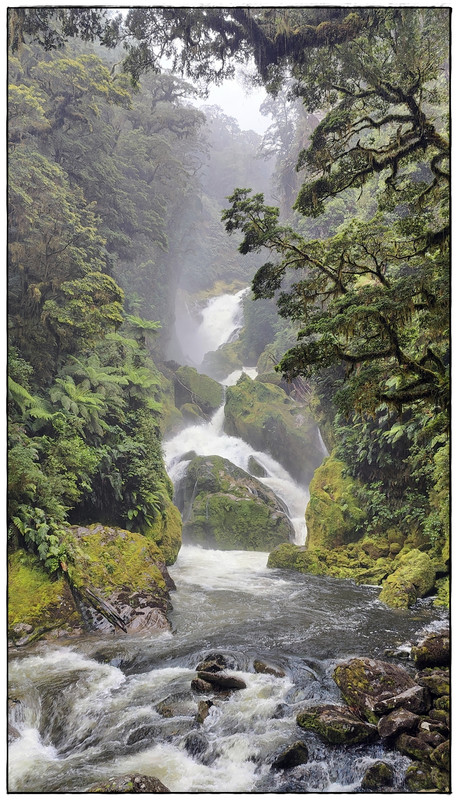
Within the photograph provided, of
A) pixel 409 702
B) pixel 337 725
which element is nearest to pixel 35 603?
pixel 337 725

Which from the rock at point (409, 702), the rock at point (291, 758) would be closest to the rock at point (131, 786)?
the rock at point (291, 758)

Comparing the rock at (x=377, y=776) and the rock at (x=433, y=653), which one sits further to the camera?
the rock at (x=433, y=653)

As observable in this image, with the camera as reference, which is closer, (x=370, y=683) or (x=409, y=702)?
(x=409, y=702)

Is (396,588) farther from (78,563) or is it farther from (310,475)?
(310,475)

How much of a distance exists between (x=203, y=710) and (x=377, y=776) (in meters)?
1.46

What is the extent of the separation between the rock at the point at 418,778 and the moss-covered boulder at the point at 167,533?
5.07 meters

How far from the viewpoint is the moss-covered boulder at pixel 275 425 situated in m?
13.4

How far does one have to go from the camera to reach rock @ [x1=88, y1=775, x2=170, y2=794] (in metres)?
3.55

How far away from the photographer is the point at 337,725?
3756 mm

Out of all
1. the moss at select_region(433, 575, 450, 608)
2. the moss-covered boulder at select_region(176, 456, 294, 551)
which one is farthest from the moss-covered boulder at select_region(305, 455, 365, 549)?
the moss at select_region(433, 575, 450, 608)

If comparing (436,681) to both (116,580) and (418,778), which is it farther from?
(116,580)

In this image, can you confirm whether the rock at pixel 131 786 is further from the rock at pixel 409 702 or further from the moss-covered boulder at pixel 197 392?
the moss-covered boulder at pixel 197 392

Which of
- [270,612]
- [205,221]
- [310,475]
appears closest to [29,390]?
[270,612]
